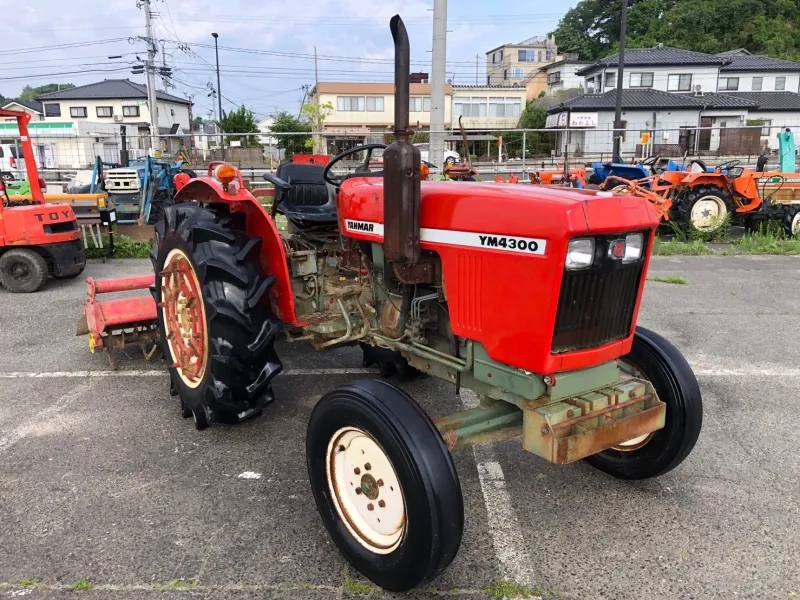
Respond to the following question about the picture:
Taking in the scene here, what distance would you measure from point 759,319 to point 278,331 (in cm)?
452

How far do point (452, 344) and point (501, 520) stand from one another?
2.47ft

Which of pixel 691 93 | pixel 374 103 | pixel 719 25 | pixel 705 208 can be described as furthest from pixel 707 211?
pixel 719 25

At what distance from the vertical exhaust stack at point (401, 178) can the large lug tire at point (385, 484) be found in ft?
1.81

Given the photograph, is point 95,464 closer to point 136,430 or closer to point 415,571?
point 136,430

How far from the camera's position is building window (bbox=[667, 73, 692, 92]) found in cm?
4662

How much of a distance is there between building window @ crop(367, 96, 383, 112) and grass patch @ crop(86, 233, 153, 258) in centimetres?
4384

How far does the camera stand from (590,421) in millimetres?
2320

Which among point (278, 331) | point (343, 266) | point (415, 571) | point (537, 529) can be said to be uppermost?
point (343, 266)

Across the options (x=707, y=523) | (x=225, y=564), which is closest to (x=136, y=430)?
(x=225, y=564)

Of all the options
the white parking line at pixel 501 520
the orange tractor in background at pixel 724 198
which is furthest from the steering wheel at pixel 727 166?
the white parking line at pixel 501 520

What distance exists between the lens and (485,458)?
3.14 metres

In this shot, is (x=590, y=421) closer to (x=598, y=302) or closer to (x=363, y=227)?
(x=598, y=302)

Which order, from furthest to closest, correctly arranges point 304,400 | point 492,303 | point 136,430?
point 304,400, point 136,430, point 492,303

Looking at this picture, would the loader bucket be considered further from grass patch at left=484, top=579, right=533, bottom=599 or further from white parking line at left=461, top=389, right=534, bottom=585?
grass patch at left=484, top=579, right=533, bottom=599
